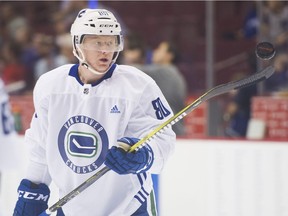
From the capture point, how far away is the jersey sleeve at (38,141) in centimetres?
296

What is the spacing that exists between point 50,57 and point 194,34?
1.12m

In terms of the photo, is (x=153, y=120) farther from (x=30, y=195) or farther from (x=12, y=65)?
(x=12, y=65)

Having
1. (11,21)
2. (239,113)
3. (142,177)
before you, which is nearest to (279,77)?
(239,113)

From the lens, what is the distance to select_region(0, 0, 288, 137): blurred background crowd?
17.1ft

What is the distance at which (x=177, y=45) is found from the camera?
676 centimetres

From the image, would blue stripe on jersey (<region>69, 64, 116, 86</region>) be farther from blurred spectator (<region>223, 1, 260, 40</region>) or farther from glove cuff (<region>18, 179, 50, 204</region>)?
blurred spectator (<region>223, 1, 260, 40</region>)

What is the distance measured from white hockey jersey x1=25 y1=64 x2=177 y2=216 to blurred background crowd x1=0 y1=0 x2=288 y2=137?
2087 mm

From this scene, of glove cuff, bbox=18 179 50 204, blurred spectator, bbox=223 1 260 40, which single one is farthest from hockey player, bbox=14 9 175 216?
blurred spectator, bbox=223 1 260 40

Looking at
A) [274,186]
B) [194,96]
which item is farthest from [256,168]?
[194,96]

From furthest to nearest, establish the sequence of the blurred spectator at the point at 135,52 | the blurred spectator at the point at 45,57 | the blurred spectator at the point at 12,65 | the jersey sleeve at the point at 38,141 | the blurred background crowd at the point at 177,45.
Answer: the blurred spectator at the point at 12,65, the blurred spectator at the point at 45,57, the blurred spectator at the point at 135,52, the blurred background crowd at the point at 177,45, the jersey sleeve at the point at 38,141

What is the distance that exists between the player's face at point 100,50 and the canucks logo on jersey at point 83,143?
0.58 feet

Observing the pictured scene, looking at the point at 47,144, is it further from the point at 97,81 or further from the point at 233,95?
the point at 233,95

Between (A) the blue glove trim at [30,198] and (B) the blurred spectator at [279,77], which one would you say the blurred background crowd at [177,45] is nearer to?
(B) the blurred spectator at [279,77]

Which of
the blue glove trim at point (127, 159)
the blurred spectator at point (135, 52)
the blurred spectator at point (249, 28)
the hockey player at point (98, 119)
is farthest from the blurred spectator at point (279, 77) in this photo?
the blue glove trim at point (127, 159)
